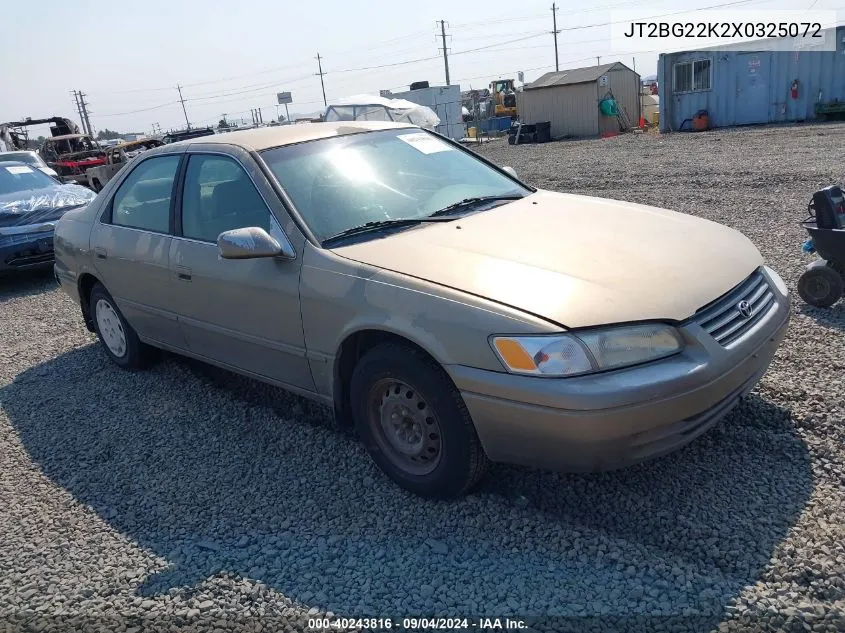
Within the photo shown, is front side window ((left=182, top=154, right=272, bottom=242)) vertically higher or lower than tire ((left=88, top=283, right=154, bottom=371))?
higher

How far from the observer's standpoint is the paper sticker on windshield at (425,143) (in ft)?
13.8

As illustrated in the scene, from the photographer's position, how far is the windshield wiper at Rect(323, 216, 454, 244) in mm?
3357

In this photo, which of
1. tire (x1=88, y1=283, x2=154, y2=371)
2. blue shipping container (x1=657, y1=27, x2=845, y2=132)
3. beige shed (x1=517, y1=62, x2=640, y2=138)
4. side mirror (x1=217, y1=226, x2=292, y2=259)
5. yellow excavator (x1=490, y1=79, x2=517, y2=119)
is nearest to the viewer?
side mirror (x1=217, y1=226, x2=292, y2=259)

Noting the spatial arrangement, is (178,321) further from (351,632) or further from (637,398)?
(637,398)

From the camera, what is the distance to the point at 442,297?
9.11 feet

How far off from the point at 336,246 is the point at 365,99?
22901 mm

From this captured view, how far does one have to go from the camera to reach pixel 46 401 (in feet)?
15.8

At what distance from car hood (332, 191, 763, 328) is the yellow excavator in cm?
3792

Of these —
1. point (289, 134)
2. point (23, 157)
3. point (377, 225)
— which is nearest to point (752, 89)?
point (23, 157)

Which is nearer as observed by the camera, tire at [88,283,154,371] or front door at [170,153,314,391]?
front door at [170,153,314,391]

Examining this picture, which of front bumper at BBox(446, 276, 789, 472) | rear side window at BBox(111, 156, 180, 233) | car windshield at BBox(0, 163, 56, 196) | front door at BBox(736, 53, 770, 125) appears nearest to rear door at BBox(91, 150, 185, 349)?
rear side window at BBox(111, 156, 180, 233)

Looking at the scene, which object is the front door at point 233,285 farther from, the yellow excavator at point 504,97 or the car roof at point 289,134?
the yellow excavator at point 504,97

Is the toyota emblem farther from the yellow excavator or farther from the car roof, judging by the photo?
the yellow excavator

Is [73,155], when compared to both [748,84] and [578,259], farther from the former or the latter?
[578,259]
